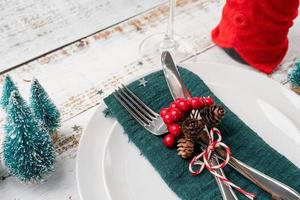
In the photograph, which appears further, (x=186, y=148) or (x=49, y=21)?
(x=49, y=21)

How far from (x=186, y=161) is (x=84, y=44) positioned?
0.34m

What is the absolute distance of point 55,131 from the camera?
0.64 m

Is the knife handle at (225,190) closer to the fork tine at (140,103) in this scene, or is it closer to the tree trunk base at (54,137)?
the fork tine at (140,103)

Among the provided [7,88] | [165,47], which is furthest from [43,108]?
[165,47]

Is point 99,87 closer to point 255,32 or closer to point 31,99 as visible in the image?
point 31,99

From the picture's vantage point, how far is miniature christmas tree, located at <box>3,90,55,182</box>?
0.54 metres

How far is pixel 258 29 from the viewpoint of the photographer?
0.71m

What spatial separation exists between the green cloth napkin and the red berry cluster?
0.02 m

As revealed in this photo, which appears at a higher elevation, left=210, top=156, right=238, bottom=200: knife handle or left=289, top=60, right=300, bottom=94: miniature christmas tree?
left=289, top=60, right=300, bottom=94: miniature christmas tree

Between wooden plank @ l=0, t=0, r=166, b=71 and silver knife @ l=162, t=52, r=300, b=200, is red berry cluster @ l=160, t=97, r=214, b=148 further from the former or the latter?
wooden plank @ l=0, t=0, r=166, b=71

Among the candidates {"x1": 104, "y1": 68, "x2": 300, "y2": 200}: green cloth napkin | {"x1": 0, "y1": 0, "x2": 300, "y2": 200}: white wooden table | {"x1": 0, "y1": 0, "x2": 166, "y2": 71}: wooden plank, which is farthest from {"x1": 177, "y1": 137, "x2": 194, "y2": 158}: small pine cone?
{"x1": 0, "y1": 0, "x2": 166, "y2": 71}: wooden plank

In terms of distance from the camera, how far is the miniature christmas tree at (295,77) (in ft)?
2.29

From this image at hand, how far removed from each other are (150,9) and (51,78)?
250mm

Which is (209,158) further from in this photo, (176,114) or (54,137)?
(54,137)
